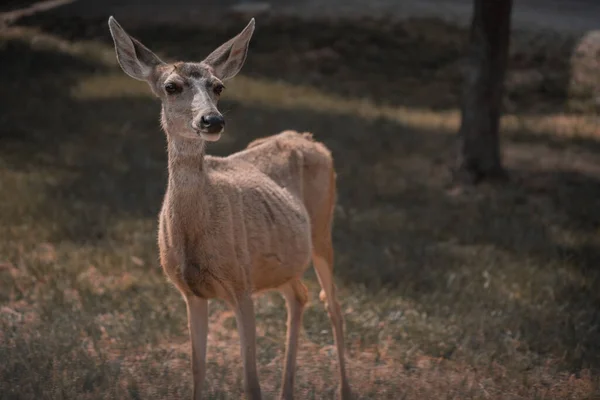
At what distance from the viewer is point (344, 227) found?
38.3ft

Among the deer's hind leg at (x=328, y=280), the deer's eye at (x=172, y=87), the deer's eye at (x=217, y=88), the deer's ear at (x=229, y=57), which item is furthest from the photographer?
the deer's hind leg at (x=328, y=280)

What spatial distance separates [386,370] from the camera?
8.00 m

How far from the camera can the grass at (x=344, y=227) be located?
7.83 m

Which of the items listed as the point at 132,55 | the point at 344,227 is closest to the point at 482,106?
the point at 344,227

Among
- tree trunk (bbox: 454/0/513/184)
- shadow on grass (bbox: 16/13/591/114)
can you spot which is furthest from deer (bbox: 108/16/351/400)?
shadow on grass (bbox: 16/13/591/114)

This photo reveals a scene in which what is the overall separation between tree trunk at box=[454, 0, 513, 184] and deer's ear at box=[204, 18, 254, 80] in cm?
754

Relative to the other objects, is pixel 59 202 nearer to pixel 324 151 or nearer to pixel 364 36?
pixel 324 151

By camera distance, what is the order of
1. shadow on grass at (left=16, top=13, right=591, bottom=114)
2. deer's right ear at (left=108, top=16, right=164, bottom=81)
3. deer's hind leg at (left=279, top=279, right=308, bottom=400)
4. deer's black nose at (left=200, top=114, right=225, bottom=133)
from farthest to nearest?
shadow on grass at (left=16, top=13, right=591, bottom=114), deer's hind leg at (left=279, top=279, right=308, bottom=400), deer's right ear at (left=108, top=16, right=164, bottom=81), deer's black nose at (left=200, top=114, right=225, bottom=133)

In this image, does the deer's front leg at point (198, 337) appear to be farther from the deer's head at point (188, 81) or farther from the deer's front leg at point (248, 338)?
the deer's head at point (188, 81)

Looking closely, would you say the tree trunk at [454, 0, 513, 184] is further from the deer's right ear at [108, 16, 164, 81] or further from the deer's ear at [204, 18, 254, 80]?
the deer's right ear at [108, 16, 164, 81]

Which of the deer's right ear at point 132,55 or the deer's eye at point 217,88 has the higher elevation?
the deer's right ear at point 132,55

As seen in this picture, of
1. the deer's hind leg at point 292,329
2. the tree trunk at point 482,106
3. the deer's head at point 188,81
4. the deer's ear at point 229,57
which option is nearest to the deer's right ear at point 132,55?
the deer's head at point 188,81

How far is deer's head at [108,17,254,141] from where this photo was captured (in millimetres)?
5695

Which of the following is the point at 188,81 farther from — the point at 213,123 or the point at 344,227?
the point at 344,227
